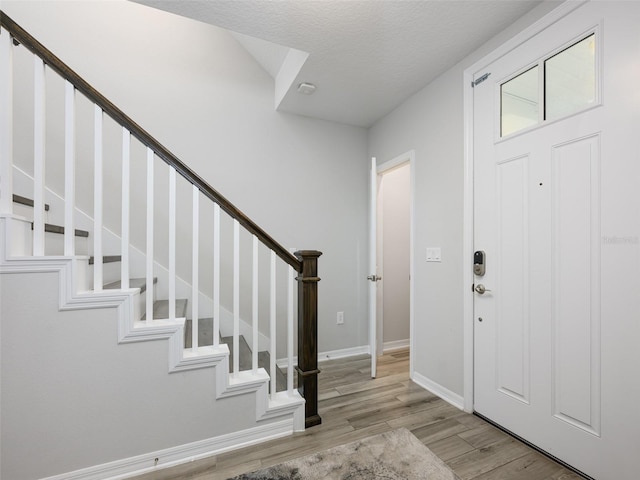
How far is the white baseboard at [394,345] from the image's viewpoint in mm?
3254

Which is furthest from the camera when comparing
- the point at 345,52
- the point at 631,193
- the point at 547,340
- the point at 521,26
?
the point at 345,52

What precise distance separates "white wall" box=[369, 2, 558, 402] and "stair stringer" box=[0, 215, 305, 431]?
3.91ft

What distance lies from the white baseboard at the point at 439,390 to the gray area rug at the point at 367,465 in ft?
1.92

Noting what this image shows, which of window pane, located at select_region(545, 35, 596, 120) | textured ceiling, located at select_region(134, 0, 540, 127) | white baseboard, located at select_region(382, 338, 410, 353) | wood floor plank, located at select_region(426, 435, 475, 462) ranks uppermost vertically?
textured ceiling, located at select_region(134, 0, 540, 127)

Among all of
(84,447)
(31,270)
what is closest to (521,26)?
(31,270)

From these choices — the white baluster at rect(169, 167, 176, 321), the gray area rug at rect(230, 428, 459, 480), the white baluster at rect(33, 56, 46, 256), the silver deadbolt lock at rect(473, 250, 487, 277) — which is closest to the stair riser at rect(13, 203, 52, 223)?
the white baluster at rect(33, 56, 46, 256)

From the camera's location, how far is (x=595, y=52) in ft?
4.43

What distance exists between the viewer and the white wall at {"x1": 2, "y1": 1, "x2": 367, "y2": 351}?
2256 millimetres

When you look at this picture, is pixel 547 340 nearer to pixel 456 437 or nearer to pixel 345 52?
pixel 456 437

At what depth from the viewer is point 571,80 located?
1.46 metres

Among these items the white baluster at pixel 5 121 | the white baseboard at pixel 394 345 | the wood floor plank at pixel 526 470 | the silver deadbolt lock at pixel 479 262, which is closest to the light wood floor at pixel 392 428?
the wood floor plank at pixel 526 470

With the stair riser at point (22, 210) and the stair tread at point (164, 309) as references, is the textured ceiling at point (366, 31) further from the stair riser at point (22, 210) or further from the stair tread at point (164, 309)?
the stair tread at point (164, 309)

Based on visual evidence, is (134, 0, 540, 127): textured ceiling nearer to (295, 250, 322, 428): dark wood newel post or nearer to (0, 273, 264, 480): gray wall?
(295, 250, 322, 428): dark wood newel post

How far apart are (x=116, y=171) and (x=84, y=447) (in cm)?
196
